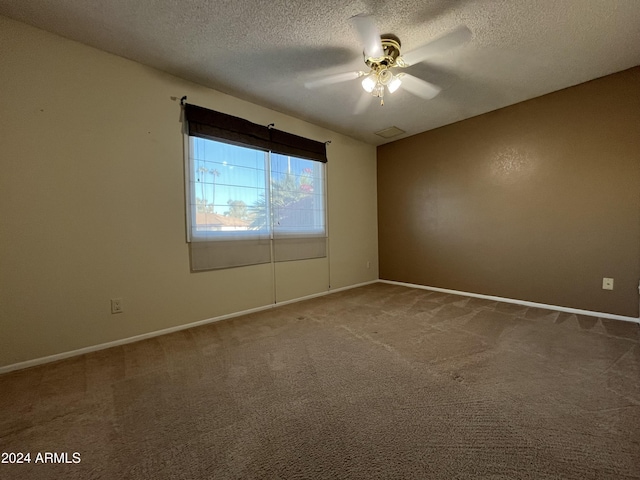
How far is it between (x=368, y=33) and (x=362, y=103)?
1.47 meters

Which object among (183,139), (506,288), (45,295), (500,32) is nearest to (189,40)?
(183,139)

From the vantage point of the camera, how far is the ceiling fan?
154 cm

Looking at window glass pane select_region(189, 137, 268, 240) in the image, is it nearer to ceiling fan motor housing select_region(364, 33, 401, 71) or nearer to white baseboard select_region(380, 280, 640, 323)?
ceiling fan motor housing select_region(364, 33, 401, 71)

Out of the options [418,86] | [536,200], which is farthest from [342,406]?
[536,200]

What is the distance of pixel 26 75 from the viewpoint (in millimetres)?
1804

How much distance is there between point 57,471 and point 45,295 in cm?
141

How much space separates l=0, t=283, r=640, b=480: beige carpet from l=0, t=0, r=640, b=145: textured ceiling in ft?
7.89

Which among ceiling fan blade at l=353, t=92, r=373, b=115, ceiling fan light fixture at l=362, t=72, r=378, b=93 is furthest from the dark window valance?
ceiling fan light fixture at l=362, t=72, r=378, b=93

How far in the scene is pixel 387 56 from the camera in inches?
77.9

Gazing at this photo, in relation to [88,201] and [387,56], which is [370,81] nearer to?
[387,56]

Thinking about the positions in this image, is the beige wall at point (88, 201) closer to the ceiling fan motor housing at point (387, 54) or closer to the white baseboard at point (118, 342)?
the white baseboard at point (118, 342)

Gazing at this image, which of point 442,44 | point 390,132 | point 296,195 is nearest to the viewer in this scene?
point 442,44

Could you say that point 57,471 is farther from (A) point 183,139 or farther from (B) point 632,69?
(B) point 632,69

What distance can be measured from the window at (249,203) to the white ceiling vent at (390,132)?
1.09 metres
